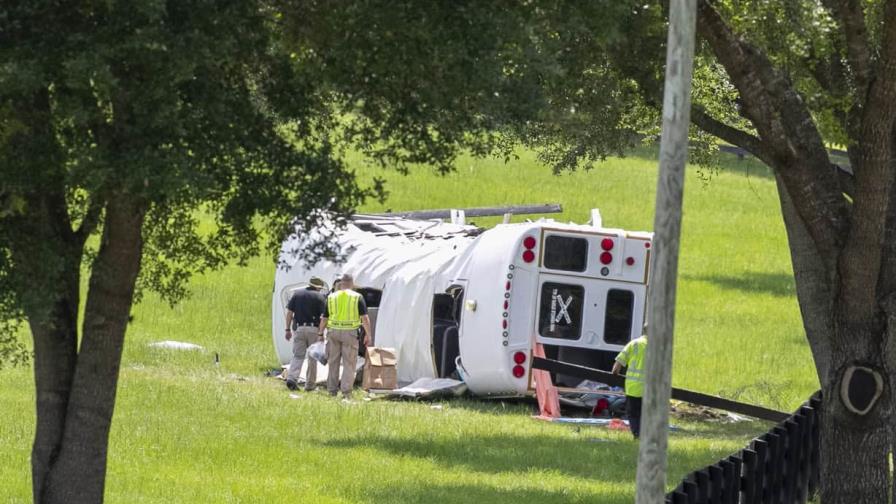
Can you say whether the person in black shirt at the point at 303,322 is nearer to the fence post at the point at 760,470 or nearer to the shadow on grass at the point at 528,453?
the shadow on grass at the point at 528,453

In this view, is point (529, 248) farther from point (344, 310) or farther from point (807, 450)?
point (807, 450)

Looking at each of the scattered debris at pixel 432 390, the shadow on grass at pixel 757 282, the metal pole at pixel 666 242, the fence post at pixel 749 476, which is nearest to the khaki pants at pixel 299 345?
the scattered debris at pixel 432 390

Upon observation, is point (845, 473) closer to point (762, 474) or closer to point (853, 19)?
point (762, 474)

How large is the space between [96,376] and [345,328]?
11.6 metres

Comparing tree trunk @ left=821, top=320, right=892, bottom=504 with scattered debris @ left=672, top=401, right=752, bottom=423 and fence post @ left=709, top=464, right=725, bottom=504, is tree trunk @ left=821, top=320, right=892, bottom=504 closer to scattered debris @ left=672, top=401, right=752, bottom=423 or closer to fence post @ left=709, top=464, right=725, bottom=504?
fence post @ left=709, top=464, right=725, bottom=504

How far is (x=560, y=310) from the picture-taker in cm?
2152

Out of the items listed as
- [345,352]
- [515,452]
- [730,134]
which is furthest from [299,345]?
[730,134]

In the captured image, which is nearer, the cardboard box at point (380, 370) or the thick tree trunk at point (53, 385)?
the thick tree trunk at point (53, 385)

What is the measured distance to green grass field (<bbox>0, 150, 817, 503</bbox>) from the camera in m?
14.2

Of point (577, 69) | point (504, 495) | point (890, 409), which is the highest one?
point (577, 69)

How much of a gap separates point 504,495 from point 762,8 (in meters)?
5.21

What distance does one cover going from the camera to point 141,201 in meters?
8.94

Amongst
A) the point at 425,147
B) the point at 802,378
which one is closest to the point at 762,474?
the point at 425,147

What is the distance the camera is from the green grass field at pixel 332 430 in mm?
14250
